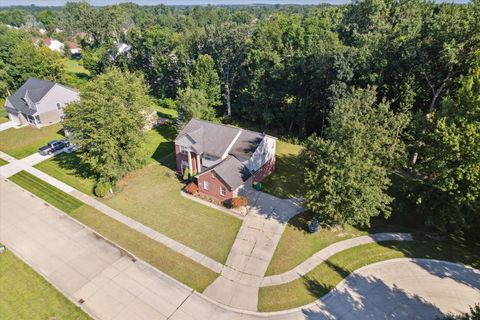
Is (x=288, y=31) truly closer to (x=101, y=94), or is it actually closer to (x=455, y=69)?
(x=455, y=69)

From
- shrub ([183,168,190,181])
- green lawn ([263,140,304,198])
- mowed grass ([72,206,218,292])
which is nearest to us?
mowed grass ([72,206,218,292])

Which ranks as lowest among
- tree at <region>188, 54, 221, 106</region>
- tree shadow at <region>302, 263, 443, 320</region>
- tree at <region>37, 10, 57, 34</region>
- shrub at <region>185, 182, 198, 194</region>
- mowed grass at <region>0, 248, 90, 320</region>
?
tree shadow at <region>302, 263, 443, 320</region>

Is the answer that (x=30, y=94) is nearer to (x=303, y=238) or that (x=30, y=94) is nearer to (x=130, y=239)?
(x=130, y=239)

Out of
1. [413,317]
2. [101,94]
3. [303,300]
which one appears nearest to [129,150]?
[101,94]

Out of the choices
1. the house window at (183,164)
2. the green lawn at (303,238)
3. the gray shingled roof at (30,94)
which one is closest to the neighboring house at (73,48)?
the gray shingled roof at (30,94)

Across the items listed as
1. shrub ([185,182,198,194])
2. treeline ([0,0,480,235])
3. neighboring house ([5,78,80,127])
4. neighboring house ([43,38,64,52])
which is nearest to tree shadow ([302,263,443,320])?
treeline ([0,0,480,235])

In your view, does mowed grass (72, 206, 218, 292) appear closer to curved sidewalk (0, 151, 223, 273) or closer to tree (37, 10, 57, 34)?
curved sidewalk (0, 151, 223, 273)

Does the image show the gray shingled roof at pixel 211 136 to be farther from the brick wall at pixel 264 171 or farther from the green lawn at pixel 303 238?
the green lawn at pixel 303 238
